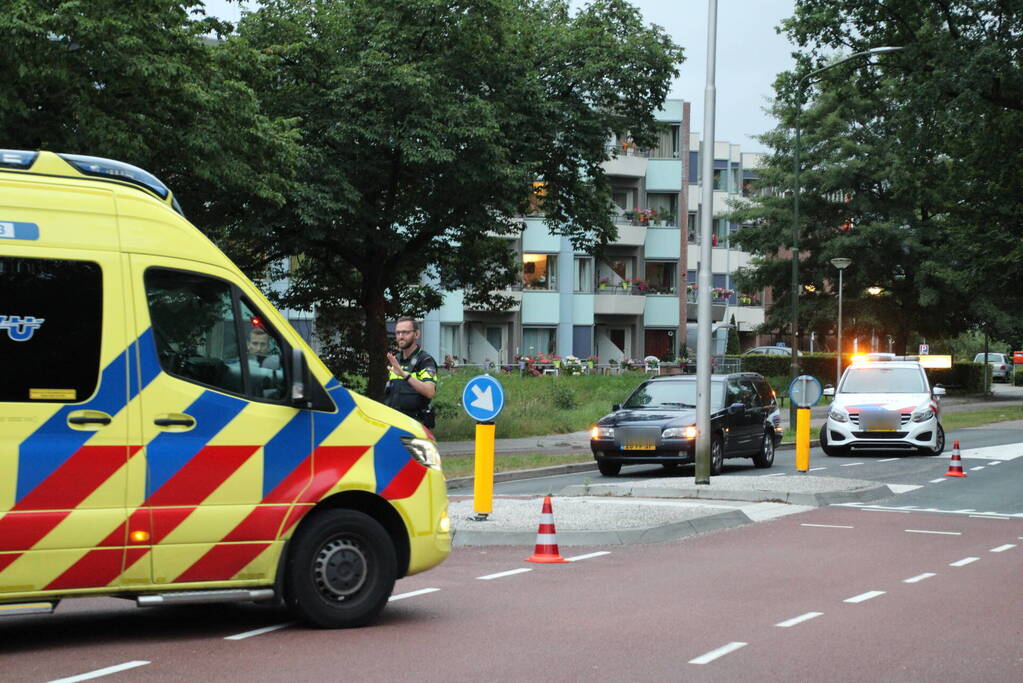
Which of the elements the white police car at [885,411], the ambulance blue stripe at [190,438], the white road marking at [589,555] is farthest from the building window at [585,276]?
the ambulance blue stripe at [190,438]

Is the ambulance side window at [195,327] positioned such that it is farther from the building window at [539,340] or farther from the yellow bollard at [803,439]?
the building window at [539,340]

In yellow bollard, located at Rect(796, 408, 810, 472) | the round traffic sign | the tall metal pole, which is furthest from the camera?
yellow bollard, located at Rect(796, 408, 810, 472)

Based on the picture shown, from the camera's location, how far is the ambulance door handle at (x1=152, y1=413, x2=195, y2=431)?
776 cm

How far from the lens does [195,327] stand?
8031mm

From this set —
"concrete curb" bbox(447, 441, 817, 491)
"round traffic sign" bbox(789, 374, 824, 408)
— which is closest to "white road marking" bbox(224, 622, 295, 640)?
"concrete curb" bbox(447, 441, 817, 491)

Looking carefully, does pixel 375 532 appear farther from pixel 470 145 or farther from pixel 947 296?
pixel 947 296

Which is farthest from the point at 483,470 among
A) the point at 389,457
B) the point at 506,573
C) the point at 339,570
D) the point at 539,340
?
the point at 539,340

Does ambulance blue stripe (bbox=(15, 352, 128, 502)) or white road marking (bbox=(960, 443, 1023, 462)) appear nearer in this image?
ambulance blue stripe (bbox=(15, 352, 128, 502))

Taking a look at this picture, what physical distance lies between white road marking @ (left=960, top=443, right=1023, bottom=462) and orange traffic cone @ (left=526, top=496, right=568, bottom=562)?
16569 millimetres

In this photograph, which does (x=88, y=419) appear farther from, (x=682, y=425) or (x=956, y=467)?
(x=956, y=467)

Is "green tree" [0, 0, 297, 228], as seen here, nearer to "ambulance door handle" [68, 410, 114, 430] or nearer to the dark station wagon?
the dark station wagon

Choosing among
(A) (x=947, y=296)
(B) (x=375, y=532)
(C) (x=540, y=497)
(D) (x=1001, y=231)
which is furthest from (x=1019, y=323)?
(B) (x=375, y=532)

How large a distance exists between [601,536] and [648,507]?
2.23m

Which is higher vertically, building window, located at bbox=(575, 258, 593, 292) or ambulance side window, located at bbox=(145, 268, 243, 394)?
building window, located at bbox=(575, 258, 593, 292)
